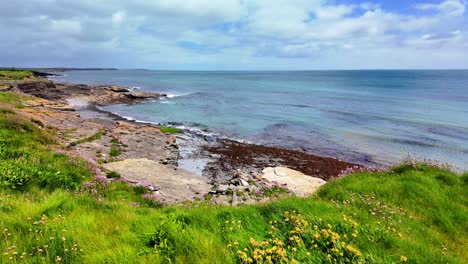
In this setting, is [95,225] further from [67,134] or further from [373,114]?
[373,114]

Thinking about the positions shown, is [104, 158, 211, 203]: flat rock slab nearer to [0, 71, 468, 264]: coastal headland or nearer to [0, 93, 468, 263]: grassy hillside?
[0, 71, 468, 264]: coastal headland

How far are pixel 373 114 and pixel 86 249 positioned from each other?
53.2 metres

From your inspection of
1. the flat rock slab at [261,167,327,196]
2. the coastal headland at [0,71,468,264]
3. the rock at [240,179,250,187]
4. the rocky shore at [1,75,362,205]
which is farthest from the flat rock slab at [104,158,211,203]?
the flat rock slab at [261,167,327,196]

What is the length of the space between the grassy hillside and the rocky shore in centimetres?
475

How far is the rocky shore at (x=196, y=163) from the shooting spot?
14.1 metres

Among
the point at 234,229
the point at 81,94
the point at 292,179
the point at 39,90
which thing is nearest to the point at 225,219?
the point at 234,229

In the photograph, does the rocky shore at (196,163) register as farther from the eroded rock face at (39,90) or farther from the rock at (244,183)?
the eroded rock face at (39,90)

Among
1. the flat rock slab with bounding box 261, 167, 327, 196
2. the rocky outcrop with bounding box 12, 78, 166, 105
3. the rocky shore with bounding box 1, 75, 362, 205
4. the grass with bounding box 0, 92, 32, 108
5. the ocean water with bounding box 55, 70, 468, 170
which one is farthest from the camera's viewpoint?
the rocky outcrop with bounding box 12, 78, 166, 105

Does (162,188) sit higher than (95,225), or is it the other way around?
(95,225)

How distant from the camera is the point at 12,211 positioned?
17.7ft

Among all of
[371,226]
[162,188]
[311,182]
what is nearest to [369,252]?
[371,226]

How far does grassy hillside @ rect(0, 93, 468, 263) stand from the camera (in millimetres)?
4324

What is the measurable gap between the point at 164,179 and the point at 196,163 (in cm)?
881

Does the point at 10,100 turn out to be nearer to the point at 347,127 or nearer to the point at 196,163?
the point at 196,163
